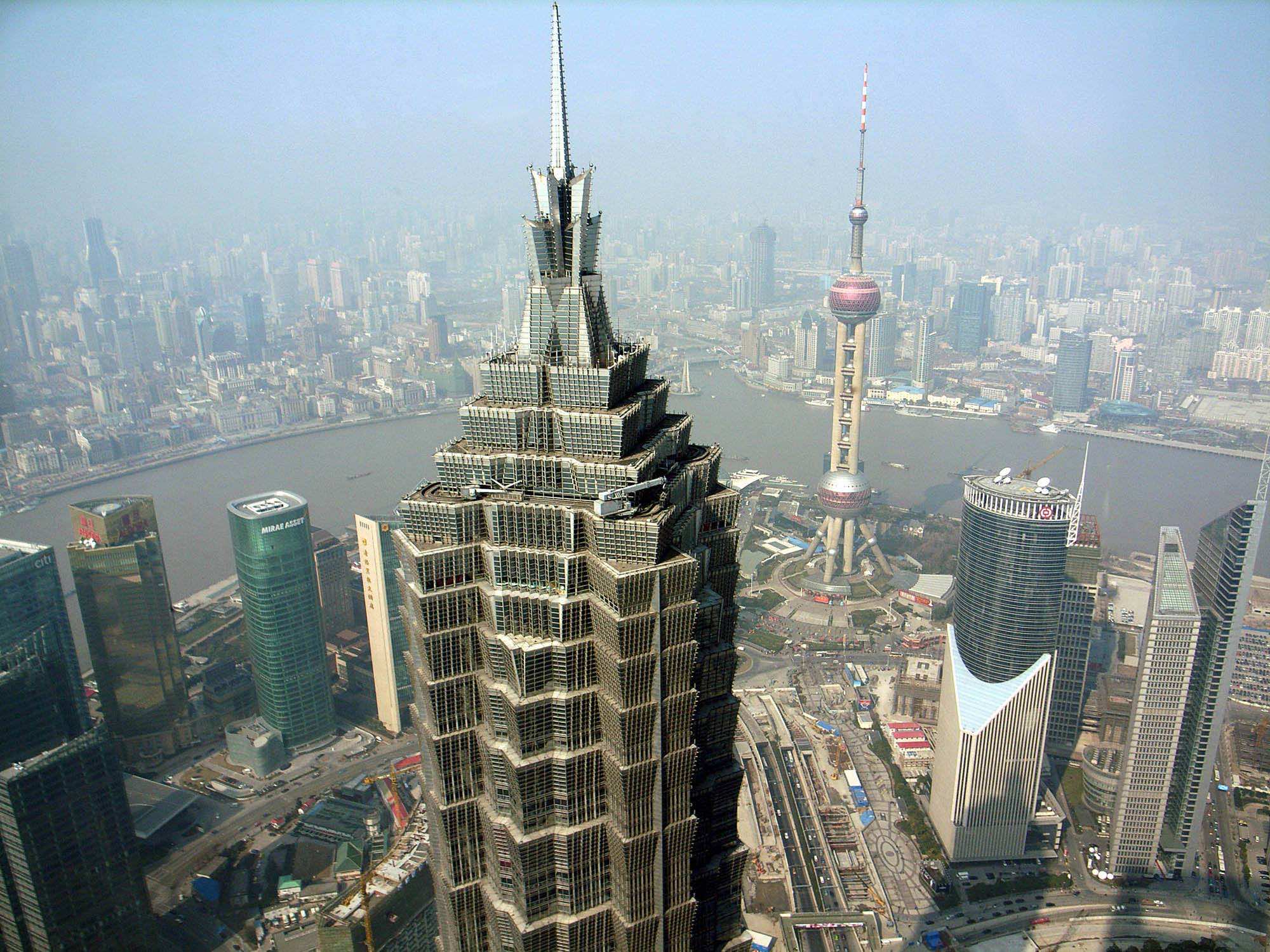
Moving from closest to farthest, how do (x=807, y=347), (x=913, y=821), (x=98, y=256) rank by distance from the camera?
(x=913, y=821), (x=98, y=256), (x=807, y=347)

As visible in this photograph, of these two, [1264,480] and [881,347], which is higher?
[1264,480]

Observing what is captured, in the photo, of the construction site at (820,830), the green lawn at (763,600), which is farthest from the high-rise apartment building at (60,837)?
the green lawn at (763,600)

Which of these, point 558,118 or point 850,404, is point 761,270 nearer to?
point 850,404

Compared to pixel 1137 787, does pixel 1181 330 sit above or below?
above

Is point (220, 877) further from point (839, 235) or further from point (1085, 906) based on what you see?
point (839, 235)

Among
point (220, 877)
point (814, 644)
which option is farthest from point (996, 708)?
point (220, 877)

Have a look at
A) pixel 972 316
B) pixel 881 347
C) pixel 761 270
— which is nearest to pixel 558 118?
pixel 881 347

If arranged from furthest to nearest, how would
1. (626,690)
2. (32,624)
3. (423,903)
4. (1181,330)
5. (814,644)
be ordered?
(1181,330) → (814,644) → (32,624) → (423,903) → (626,690)
